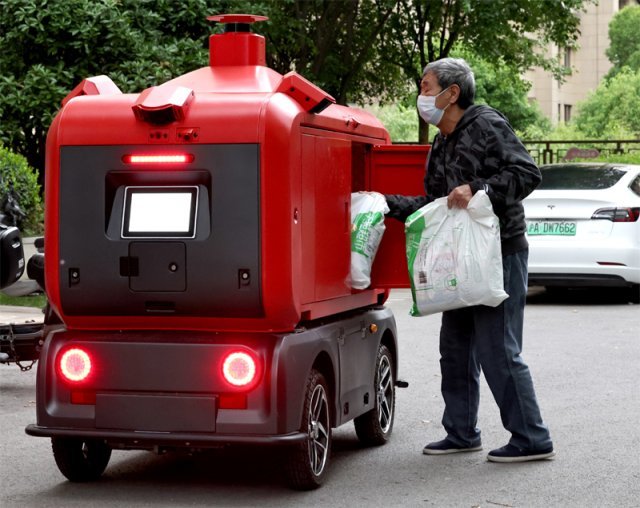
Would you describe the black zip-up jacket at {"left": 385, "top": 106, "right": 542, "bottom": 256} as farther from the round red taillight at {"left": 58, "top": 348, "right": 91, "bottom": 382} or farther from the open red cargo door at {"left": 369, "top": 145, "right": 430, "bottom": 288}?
the round red taillight at {"left": 58, "top": 348, "right": 91, "bottom": 382}

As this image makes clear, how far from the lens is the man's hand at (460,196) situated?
6.45m

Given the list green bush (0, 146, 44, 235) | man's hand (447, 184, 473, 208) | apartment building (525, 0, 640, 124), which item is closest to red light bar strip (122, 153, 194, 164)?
man's hand (447, 184, 473, 208)

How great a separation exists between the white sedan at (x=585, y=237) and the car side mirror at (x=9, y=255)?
7.48 metres

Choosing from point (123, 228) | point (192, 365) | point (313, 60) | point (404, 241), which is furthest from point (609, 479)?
point (313, 60)

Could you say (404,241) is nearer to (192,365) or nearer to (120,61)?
(192,365)

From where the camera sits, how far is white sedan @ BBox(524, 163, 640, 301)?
14594 millimetres

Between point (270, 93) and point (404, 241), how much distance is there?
143 centimetres

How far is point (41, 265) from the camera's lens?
8.89m

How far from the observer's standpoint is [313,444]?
20.1 ft

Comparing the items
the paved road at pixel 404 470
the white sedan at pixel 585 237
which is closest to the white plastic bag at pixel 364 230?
the paved road at pixel 404 470

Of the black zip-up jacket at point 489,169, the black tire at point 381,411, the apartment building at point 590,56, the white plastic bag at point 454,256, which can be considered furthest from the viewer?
the apartment building at point 590,56

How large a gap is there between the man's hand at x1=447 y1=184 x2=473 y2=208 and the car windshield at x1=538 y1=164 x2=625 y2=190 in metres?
8.75

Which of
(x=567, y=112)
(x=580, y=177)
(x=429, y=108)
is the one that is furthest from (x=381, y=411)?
(x=567, y=112)

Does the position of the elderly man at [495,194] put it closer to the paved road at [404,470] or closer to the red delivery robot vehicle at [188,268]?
the paved road at [404,470]
